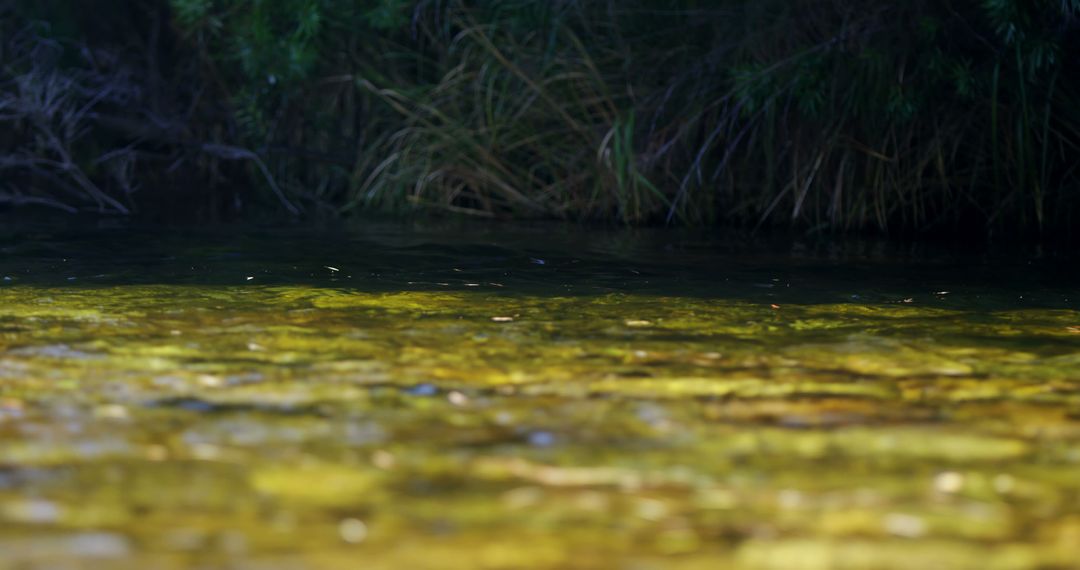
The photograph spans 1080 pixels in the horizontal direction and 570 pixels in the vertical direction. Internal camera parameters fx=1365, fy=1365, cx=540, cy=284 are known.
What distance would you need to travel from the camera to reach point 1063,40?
17.6 ft

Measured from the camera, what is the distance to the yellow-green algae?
1.44 m

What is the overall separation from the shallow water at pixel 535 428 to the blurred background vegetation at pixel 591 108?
2173mm

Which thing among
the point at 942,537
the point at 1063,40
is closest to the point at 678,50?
the point at 1063,40

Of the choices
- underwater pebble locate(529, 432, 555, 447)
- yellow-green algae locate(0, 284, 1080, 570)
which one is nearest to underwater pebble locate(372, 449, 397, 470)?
yellow-green algae locate(0, 284, 1080, 570)

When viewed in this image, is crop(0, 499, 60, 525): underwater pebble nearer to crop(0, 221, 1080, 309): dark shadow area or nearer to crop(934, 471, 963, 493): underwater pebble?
crop(934, 471, 963, 493): underwater pebble

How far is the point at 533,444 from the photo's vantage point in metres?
1.86

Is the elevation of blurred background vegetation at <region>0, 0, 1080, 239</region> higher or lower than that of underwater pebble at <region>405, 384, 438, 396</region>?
higher

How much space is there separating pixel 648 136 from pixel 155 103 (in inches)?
155

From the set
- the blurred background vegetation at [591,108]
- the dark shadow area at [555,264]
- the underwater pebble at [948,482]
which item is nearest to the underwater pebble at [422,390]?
the underwater pebble at [948,482]

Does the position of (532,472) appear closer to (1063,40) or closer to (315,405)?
(315,405)

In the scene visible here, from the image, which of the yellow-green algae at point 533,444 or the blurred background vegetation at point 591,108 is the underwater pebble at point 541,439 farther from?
the blurred background vegetation at point 591,108

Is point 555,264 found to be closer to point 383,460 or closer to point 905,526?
point 383,460

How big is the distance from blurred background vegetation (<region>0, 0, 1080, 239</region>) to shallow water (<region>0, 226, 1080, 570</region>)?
2173 millimetres

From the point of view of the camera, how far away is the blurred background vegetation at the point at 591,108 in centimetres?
572
